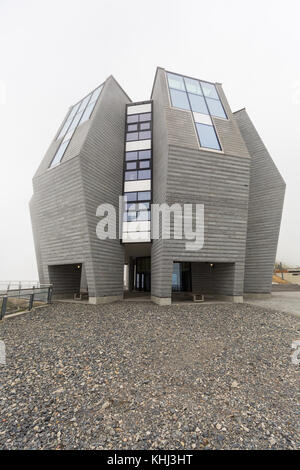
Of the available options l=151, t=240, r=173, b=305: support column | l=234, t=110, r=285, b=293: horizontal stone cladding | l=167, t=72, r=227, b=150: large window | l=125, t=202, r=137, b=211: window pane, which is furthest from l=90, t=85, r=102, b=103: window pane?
l=234, t=110, r=285, b=293: horizontal stone cladding

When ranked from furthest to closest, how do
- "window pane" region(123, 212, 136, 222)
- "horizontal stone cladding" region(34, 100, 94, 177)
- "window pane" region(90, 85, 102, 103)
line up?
"window pane" region(90, 85, 102, 103), "window pane" region(123, 212, 136, 222), "horizontal stone cladding" region(34, 100, 94, 177)

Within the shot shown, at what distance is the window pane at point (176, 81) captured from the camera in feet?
56.3

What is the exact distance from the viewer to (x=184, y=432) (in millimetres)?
2920

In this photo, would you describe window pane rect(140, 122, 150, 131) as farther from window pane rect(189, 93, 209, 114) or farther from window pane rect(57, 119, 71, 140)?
window pane rect(57, 119, 71, 140)

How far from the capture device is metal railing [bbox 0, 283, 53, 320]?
857cm

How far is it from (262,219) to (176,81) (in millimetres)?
15305

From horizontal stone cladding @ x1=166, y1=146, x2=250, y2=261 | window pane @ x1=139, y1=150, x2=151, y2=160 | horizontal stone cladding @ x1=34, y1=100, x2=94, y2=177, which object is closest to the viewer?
horizontal stone cladding @ x1=166, y1=146, x2=250, y2=261

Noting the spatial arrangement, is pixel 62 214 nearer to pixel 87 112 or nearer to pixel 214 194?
pixel 87 112

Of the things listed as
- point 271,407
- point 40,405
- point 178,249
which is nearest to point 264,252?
point 178,249

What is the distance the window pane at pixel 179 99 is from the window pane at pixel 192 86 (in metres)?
1.31

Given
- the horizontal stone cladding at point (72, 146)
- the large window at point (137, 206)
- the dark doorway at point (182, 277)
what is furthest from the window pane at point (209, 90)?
the dark doorway at point (182, 277)

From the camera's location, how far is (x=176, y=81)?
58.1 feet
